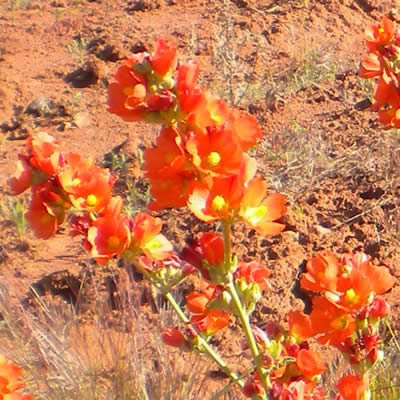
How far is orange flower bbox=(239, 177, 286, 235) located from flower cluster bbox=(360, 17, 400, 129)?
2.02ft

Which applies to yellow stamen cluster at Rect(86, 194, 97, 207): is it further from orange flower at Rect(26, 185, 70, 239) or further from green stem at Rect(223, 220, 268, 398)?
green stem at Rect(223, 220, 268, 398)

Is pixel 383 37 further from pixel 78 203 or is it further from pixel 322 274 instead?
pixel 78 203

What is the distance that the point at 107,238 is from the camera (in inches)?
62.8

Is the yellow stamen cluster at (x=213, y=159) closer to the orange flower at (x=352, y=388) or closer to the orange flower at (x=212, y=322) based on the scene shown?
the orange flower at (x=212, y=322)

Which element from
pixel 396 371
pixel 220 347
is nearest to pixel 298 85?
pixel 220 347

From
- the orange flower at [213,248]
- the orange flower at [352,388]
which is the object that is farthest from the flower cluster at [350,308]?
the orange flower at [213,248]

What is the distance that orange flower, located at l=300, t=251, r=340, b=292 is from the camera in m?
1.63

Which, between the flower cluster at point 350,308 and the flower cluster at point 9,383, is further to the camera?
the flower cluster at point 9,383

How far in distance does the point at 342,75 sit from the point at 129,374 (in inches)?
103

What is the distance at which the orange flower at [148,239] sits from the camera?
5.39 ft

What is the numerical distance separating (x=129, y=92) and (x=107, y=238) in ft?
0.99

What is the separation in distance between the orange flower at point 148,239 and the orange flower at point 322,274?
28 centimetres

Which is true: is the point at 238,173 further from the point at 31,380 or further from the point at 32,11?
the point at 32,11

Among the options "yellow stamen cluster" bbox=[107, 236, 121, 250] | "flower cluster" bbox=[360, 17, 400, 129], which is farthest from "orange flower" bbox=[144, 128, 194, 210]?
"flower cluster" bbox=[360, 17, 400, 129]
